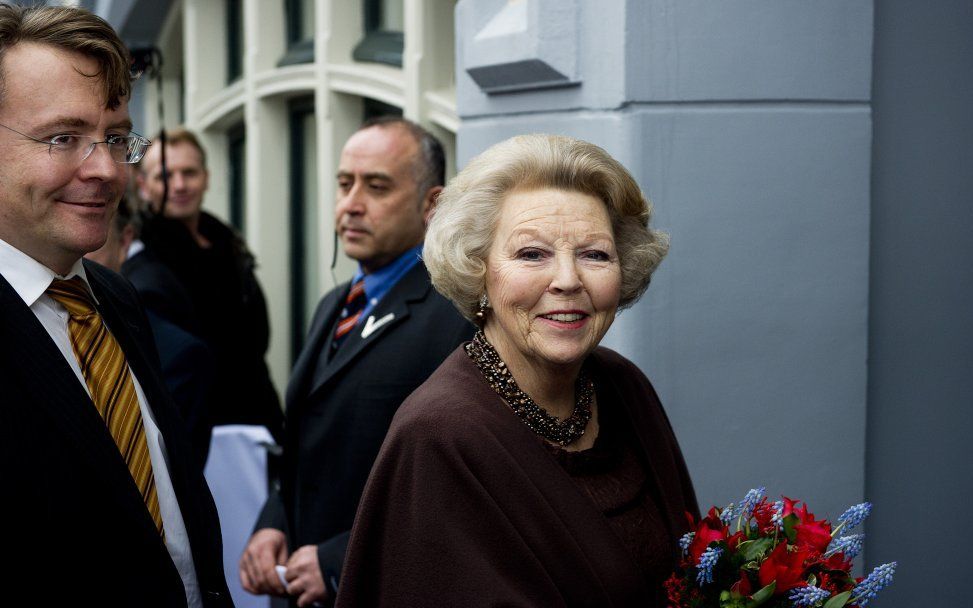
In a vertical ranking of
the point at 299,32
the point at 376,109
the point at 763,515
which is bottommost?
the point at 763,515

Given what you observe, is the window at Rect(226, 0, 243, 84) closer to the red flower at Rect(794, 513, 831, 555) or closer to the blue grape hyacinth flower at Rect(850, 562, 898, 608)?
the red flower at Rect(794, 513, 831, 555)

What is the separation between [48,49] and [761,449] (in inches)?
83.2

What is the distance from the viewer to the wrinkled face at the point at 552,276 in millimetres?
2188

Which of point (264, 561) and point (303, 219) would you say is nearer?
point (264, 561)

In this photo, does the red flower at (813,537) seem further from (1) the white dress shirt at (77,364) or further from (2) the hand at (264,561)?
(2) the hand at (264,561)

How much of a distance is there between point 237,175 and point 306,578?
5355 millimetres

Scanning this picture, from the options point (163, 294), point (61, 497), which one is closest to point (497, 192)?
point (61, 497)

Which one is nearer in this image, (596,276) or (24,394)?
(24,394)

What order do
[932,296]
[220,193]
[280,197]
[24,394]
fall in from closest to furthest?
[24,394] < [932,296] < [280,197] < [220,193]

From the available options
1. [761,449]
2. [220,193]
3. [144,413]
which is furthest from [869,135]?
[220,193]

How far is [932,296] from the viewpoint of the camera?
337 centimetres

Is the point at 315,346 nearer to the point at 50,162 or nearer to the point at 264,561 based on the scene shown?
the point at 264,561

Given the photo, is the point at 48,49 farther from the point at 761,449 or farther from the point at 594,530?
the point at 761,449

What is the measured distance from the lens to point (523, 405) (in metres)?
2.21
